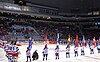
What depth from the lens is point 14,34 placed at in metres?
49.8

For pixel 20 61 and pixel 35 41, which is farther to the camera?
pixel 35 41

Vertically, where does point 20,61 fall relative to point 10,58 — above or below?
below

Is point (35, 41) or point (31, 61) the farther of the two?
point (35, 41)

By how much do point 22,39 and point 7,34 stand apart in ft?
12.5

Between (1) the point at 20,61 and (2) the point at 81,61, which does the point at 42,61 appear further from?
(2) the point at 81,61

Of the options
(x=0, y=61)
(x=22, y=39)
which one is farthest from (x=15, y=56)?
(x=22, y=39)

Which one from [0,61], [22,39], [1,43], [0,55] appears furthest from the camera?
[22,39]

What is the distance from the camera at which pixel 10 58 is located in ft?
51.7

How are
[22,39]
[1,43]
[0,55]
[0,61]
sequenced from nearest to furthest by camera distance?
[0,61] → [0,55] → [1,43] → [22,39]

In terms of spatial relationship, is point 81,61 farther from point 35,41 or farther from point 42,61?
point 35,41

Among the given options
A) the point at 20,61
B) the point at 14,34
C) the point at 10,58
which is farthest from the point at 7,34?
the point at 10,58

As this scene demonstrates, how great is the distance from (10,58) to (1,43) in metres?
16.7

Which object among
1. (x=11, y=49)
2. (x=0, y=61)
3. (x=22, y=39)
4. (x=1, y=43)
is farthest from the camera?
(x=22, y=39)

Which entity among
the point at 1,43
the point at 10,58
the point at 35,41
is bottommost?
the point at 35,41
